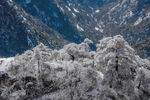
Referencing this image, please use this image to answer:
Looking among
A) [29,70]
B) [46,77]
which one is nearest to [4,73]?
[29,70]

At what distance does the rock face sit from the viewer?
3669cm

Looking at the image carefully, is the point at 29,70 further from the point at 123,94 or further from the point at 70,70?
the point at 123,94

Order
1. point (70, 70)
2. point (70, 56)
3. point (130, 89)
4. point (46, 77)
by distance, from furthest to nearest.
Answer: point (70, 56)
point (46, 77)
point (70, 70)
point (130, 89)

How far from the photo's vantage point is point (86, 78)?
4153cm

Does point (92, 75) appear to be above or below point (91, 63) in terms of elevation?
below

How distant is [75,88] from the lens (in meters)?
38.3

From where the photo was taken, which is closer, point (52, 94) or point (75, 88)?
point (75, 88)

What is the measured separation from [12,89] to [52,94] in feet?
29.0

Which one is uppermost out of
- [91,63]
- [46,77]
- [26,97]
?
[91,63]

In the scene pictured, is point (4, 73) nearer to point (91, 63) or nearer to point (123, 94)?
point (91, 63)

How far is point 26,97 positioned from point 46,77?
7.52m

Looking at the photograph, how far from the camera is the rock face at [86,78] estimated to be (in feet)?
120

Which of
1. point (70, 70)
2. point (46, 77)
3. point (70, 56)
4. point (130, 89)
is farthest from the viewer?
point (70, 56)

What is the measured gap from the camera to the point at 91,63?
1983 inches
